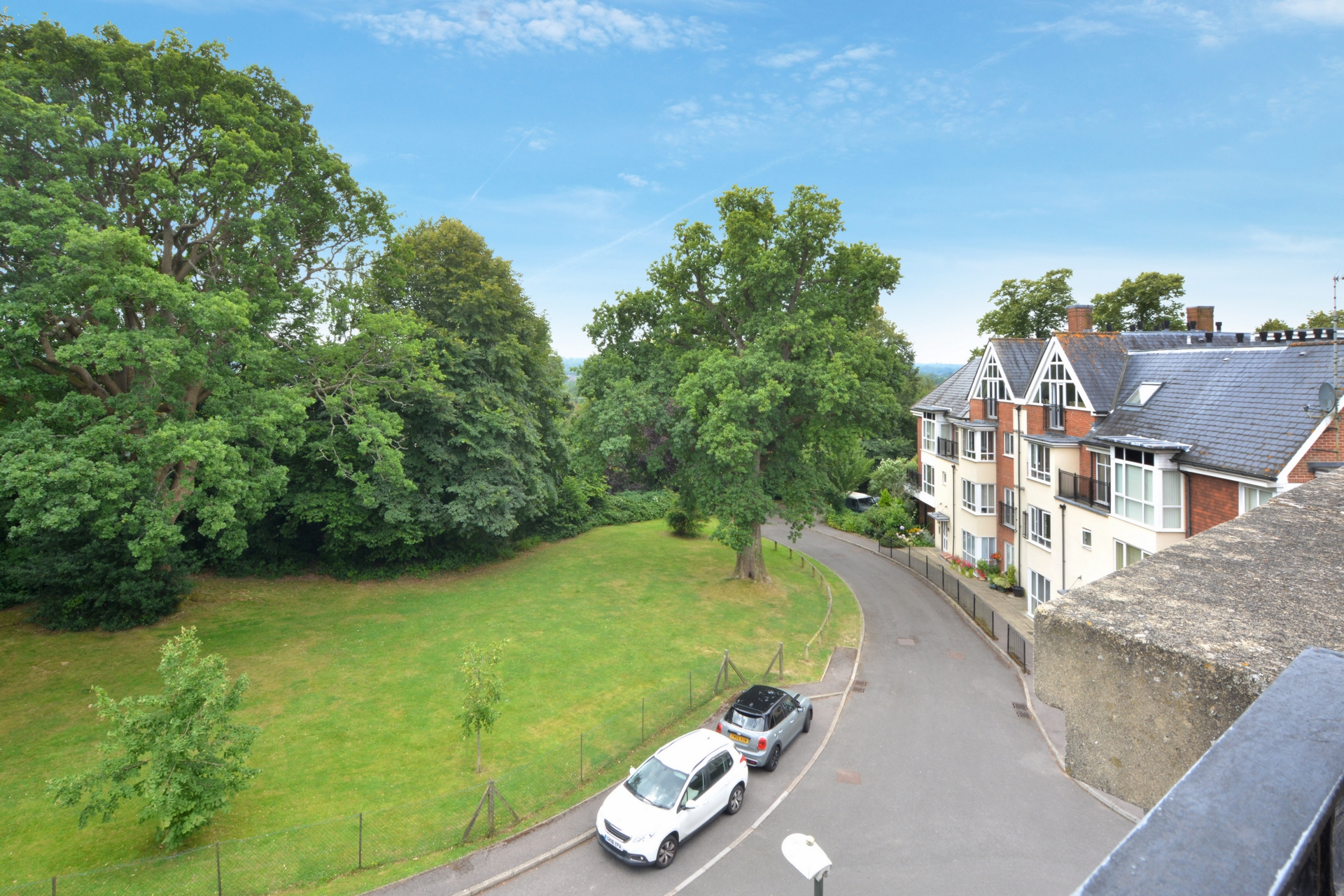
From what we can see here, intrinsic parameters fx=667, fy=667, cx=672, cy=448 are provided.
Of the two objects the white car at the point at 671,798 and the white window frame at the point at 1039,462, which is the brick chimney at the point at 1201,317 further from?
the white car at the point at 671,798

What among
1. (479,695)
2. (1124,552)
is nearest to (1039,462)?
(1124,552)

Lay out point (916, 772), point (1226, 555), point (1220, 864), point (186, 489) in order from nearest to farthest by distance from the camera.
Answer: point (1220, 864) → point (1226, 555) → point (916, 772) → point (186, 489)

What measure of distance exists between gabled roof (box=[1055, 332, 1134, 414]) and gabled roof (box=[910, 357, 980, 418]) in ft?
27.0

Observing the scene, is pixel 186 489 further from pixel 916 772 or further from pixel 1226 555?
pixel 1226 555

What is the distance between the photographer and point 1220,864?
1.04 meters

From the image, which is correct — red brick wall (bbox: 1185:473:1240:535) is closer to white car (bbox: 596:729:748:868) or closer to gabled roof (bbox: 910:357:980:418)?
white car (bbox: 596:729:748:868)

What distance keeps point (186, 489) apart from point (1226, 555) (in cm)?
2342

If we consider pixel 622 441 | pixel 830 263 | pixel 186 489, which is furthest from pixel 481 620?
pixel 830 263

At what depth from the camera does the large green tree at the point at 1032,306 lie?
4766 centimetres

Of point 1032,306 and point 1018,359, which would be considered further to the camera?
point 1032,306

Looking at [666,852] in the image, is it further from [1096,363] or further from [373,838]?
[1096,363]

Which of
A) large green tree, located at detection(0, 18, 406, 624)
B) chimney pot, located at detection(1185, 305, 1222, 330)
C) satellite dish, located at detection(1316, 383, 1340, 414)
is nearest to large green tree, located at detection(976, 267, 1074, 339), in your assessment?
chimney pot, located at detection(1185, 305, 1222, 330)

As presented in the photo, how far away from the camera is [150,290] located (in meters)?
17.5

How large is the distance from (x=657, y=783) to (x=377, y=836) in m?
5.45
